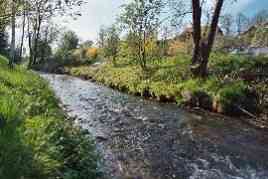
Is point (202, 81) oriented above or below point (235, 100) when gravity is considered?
above

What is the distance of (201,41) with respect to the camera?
22.7 metres

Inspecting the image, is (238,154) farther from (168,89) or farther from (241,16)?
(241,16)

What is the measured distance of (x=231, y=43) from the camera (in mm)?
50938

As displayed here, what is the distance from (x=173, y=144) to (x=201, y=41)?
12.0 metres

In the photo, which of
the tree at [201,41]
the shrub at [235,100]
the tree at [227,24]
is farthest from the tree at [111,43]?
the shrub at [235,100]

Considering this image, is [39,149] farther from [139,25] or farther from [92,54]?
[92,54]

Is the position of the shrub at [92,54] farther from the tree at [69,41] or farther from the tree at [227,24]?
the tree at [227,24]

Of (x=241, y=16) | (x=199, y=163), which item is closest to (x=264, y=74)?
(x=199, y=163)

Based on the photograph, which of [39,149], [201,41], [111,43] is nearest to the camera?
[39,149]

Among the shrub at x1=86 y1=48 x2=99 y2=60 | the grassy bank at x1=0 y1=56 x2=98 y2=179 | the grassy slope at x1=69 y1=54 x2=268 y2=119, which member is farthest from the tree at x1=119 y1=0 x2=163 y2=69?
the shrub at x1=86 y1=48 x2=99 y2=60

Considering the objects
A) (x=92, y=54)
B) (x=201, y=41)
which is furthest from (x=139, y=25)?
(x=92, y=54)

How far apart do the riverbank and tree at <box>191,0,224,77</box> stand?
0.59 m

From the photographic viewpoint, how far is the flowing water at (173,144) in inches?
366

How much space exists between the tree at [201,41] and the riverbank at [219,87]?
0.59 metres
